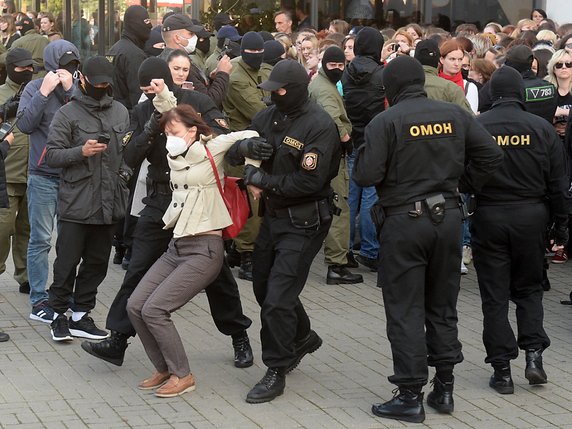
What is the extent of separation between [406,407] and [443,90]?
12.5 ft

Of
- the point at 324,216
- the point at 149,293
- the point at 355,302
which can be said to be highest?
the point at 324,216

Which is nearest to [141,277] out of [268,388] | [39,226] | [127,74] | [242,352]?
[242,352]

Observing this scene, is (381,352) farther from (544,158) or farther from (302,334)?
(544,158)

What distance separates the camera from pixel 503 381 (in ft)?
22.3

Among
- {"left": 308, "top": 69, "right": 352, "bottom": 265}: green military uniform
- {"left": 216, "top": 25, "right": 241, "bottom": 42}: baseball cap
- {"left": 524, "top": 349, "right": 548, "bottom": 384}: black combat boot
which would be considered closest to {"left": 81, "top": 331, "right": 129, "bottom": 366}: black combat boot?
{"left": 524, "top": 349, "right": 548, "bottom": 384}: black combat boot

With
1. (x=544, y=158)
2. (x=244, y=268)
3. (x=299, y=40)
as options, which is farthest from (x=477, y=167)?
(x=299, y=40)

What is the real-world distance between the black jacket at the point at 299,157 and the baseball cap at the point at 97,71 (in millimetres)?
1392

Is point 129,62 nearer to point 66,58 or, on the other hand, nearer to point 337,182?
point 66,58

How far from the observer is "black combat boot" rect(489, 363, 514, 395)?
267 inches

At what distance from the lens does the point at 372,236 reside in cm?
1039

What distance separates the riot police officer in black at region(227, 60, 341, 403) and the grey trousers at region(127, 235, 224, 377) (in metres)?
0.36

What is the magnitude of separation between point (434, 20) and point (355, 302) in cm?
1059

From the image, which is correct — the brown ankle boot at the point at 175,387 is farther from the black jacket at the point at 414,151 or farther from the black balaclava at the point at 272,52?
the black balaclava at the point at 272,52

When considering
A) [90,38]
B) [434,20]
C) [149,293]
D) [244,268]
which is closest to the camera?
[149,293]
